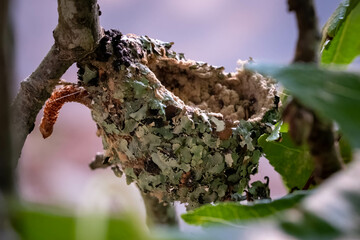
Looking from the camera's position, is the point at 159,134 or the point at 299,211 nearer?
the point at 299,211

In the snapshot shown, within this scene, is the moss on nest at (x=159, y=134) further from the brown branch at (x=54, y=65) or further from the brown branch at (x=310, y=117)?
the brown branch at (x=310, y=117)

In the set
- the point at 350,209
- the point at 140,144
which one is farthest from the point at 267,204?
the point at 140,144

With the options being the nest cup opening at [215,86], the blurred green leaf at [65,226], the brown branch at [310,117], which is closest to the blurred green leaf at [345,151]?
the brown branch at [310,117]

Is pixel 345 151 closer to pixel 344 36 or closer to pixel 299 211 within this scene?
pixel 344 36

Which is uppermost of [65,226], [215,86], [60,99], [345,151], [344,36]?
[215,86]

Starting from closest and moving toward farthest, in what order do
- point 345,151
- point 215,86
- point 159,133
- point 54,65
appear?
point 345,151
point 54,65
point 159,133
point 215,86

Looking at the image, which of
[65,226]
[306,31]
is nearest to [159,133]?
[306,31]

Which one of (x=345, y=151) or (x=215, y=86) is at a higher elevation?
(x=215, y=86)

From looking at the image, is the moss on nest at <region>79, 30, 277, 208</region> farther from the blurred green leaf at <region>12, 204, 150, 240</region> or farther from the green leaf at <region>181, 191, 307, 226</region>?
the blurred green leaf at <region>12, 204, 150, 240</region>
